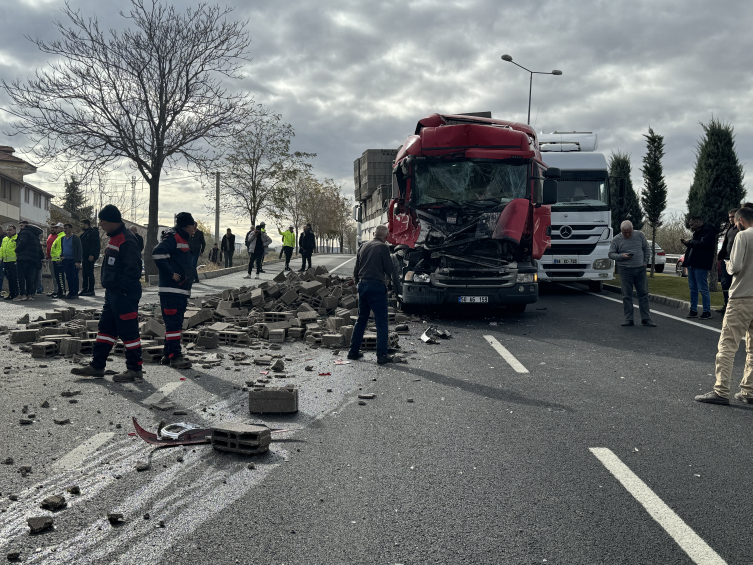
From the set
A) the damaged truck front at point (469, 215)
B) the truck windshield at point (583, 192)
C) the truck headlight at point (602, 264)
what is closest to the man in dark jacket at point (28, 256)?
the damaged truck front at point (469, 215)

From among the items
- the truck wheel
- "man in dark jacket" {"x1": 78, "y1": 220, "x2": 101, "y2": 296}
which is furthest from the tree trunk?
the truck wheel

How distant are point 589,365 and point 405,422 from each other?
3.44 meters

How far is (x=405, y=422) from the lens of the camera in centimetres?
527

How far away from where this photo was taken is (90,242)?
1655 cm

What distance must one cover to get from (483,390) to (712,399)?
208cm

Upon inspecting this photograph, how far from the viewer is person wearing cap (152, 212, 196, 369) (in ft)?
25.0

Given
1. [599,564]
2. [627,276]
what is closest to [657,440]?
[599,564]

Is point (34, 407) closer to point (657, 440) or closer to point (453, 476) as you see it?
point (453, 476)

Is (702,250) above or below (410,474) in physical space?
above

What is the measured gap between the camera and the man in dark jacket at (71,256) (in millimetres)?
16125

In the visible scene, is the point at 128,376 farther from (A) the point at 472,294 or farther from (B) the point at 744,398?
(A) the point at 472,294

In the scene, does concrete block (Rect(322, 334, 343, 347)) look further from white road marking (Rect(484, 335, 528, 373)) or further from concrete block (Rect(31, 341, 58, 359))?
concrete block (Rect(31, 341, 58, 359))

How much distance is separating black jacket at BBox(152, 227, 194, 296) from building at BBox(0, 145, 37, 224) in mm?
45734

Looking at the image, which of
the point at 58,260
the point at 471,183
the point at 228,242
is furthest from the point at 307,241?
the point at 471,183
